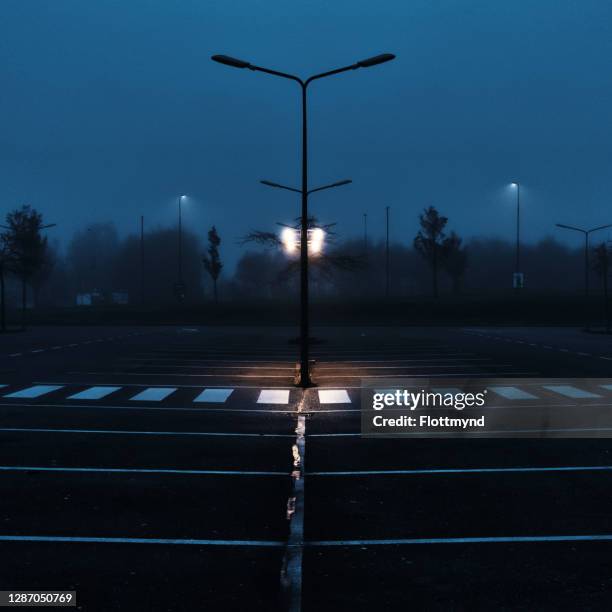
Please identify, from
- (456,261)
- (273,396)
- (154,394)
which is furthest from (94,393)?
(456,261)

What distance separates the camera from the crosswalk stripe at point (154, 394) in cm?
1784

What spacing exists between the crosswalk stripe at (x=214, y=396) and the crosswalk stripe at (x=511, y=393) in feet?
20.3

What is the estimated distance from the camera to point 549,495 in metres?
8.66

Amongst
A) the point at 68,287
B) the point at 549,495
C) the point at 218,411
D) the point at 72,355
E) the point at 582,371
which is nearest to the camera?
the point at 549,495

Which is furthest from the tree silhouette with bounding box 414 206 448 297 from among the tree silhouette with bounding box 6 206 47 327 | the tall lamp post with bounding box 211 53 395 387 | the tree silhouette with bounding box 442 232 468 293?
the tall lamp post with bounding box 211 53 395 387

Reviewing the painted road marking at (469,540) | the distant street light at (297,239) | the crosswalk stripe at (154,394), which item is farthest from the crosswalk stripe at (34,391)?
the distant street light at (297,239)

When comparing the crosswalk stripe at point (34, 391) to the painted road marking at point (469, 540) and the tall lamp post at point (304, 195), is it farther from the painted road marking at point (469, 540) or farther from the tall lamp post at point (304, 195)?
the painted road marking at point (469, 540)

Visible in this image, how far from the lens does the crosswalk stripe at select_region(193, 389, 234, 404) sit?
701 inches

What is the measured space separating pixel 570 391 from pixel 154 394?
375 inches

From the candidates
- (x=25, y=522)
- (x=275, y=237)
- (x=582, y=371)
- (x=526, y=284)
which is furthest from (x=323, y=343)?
(x=526, y=284)

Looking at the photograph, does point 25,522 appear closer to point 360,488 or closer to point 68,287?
point 360,488

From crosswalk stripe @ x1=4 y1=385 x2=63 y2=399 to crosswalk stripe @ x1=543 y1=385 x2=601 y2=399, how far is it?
1172cm

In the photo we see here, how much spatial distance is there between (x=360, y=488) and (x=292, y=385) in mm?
12163

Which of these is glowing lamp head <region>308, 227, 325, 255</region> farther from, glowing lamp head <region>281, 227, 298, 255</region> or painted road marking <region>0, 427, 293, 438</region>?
painted road marking <region>0, 427, 293, 438</region>
